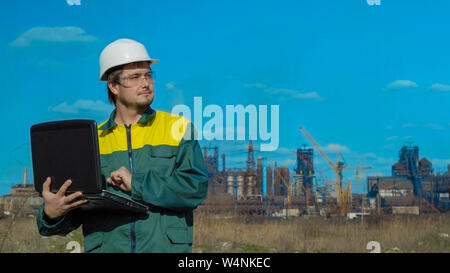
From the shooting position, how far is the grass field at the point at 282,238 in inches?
461

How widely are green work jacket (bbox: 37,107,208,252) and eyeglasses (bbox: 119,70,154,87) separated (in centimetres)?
19

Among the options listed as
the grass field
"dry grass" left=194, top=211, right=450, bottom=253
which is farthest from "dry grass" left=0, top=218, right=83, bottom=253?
"dry grass" left=194, top=211, right=450, bottom=253

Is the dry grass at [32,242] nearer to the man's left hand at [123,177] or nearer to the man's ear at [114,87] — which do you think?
the man's ear at [114,87]

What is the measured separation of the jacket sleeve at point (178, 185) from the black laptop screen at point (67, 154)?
255 millimetres

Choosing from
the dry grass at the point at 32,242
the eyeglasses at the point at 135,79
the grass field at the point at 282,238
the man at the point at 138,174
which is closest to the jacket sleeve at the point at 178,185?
the man at the point at 138,174

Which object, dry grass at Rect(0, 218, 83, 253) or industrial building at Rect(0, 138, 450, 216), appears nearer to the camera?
dry grass at Rect(0, 218, 83, 253)

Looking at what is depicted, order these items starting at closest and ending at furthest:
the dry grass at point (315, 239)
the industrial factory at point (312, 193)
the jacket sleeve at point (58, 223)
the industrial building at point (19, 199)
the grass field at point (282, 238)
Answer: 1. the jacket sleeve at point (58, 223)
2. the industrial building at point (19, 199)
3. the grass field at point (282, 238)
4. the dry grass at point (315, 239)
5. the industrial factory at point (312, 193)

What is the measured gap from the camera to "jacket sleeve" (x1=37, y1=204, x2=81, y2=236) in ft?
10.1

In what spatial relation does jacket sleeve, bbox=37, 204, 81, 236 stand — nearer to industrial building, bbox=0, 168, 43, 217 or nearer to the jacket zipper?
the jacket zipper
